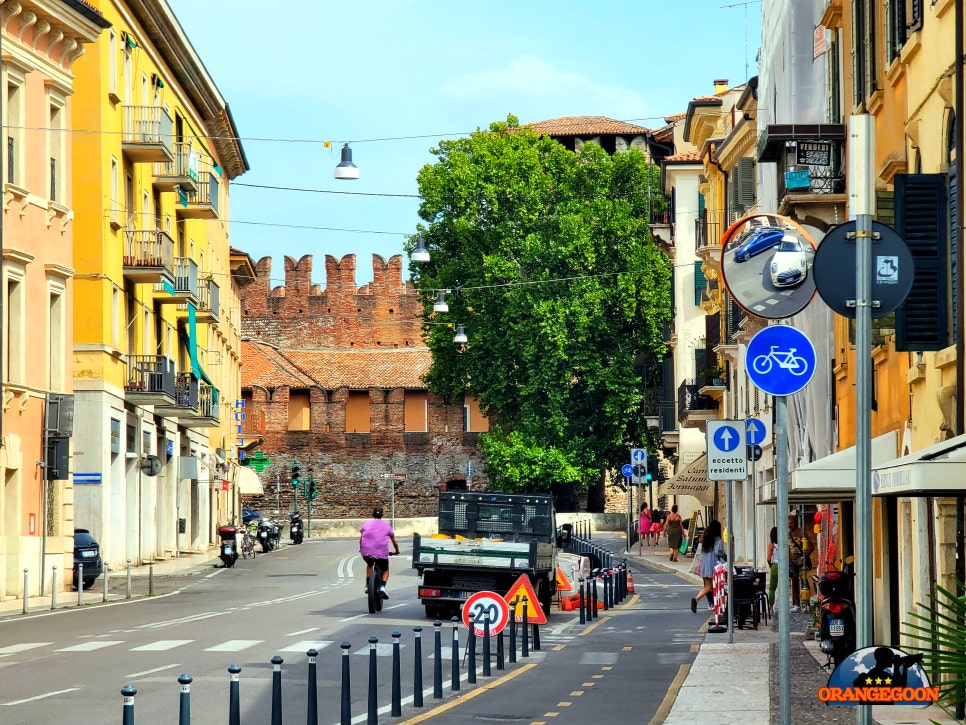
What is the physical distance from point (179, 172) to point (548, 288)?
17787mm

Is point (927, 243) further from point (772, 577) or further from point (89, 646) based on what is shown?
point (772, 577)

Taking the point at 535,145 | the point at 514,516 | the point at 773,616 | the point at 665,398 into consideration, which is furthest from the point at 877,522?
the point at 535,145

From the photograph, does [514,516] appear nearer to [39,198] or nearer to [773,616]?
Result: [773,616]

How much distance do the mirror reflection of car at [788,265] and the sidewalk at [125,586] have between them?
18974mm

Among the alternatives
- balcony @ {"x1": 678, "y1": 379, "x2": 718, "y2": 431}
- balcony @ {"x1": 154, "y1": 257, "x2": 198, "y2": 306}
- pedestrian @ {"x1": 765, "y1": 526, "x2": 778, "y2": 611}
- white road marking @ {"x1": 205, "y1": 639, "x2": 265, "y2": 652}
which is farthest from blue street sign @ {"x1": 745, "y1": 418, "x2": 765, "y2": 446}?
balcony @ {"x1": 678, "y1": 379, "x2": 718, "y2": 431}

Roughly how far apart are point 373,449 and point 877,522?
66283 mm

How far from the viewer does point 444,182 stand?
62594 mm

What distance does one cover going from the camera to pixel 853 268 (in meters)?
7.61

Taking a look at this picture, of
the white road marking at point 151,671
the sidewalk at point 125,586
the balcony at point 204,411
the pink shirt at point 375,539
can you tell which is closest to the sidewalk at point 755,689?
the white road marking at point 151,671

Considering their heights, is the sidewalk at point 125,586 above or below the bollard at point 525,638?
below

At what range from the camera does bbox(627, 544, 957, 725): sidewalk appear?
12727 millimetres

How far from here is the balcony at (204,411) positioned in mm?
51656

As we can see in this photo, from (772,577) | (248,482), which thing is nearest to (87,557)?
(772,577)

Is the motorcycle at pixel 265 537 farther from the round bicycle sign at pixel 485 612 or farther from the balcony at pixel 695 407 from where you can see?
the round bicycle sign at pixel 485 612
